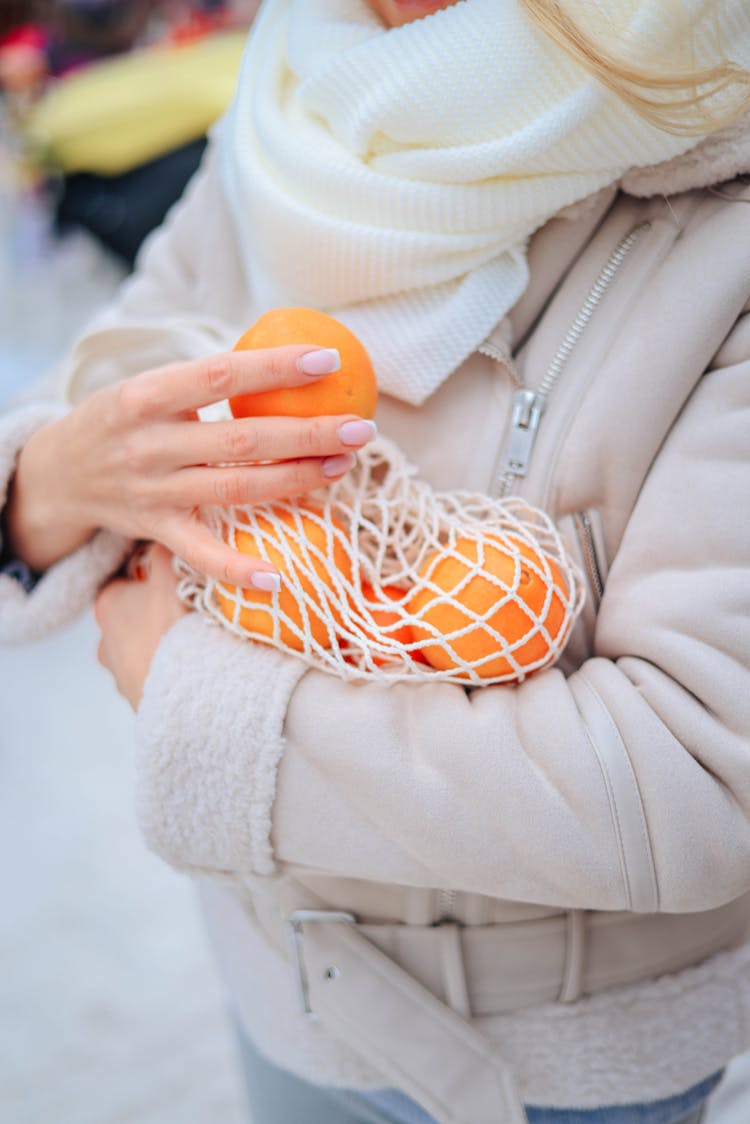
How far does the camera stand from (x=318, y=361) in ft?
1.84

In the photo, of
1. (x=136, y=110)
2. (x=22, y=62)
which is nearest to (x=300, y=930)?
(x=136, y=110)

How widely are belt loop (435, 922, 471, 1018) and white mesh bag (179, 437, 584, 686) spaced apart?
18 centimetres

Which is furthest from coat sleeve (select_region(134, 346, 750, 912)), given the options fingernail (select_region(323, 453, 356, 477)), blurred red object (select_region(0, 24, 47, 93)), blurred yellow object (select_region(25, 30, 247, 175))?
blurred red object (select_region(0, 24, 47, 93))

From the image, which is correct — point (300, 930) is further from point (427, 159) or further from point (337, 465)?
point (427, 159)

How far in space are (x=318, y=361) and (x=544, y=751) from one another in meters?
0.26

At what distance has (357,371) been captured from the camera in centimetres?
59

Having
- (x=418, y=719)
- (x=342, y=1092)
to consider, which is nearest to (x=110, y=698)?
(x=342, y=1092)

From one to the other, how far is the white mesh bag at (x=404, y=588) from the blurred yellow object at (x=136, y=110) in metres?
1.85

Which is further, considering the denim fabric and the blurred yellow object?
the blurred yellow object

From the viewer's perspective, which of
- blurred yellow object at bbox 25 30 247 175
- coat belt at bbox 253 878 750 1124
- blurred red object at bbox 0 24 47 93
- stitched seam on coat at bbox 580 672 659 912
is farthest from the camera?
blurred red object at bbox 0 24 47 93

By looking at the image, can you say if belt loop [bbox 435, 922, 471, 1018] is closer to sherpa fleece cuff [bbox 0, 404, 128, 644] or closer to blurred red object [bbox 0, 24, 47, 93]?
sherpa fleece cuff [bbox 0, 404, 128, 644]

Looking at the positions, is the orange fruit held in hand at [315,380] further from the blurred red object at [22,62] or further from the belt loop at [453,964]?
the blurred red object at [22,62]

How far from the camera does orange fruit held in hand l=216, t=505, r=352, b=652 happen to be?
1.88 feet

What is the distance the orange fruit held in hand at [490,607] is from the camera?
56 cm
